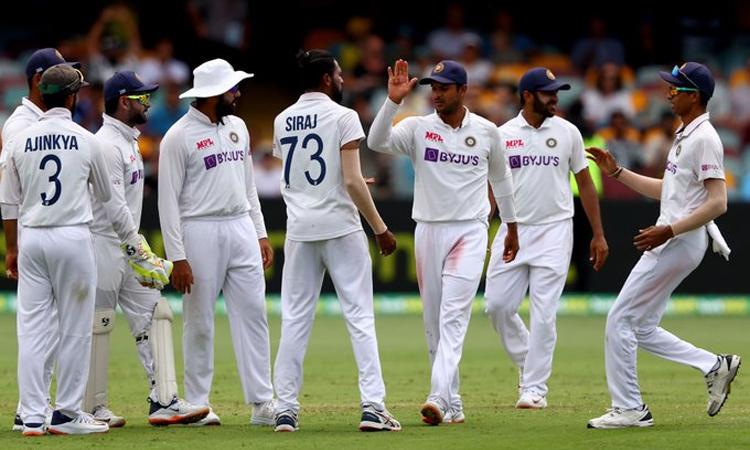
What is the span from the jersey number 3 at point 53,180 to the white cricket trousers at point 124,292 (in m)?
0.71

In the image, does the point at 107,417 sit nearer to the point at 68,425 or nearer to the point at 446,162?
the point at 68,425

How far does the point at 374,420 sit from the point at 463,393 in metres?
2.48

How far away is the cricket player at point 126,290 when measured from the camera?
9688mm

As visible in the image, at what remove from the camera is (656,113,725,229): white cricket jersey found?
9.22m

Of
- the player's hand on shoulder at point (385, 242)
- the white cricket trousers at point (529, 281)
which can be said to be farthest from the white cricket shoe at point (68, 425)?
the white cricket trousers at point (529, 281)

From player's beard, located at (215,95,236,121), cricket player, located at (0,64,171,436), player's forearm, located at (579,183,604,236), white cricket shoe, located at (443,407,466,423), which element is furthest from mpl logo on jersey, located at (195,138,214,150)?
player's forearm, located at (579,183,604,236)

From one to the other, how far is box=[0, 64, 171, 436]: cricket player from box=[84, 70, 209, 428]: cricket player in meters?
0.46

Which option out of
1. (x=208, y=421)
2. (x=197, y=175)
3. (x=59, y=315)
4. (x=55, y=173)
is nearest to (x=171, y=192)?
(x=197, y=175)

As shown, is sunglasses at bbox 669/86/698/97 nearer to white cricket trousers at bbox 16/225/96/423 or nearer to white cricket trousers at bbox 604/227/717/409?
white cricket trousers at bbox 604/227/717/409

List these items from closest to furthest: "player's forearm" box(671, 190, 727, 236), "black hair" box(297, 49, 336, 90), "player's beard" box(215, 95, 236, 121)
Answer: "player's forearm" box(671, 190, 727, 236) → "black hair" box(297, 49, 336, 90) → "player's beard" box(215, 95, 236, 121)

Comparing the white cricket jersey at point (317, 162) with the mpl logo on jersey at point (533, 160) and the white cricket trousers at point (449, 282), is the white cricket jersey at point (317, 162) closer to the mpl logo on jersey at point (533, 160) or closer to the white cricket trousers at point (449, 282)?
the white cricket trousers at point (449, 282)

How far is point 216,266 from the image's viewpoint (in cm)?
964

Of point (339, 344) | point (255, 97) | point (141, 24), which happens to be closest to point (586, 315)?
point (339, 344)

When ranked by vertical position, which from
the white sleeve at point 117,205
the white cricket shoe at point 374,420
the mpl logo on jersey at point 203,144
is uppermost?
the mpl logo on jersey at point 203,144
